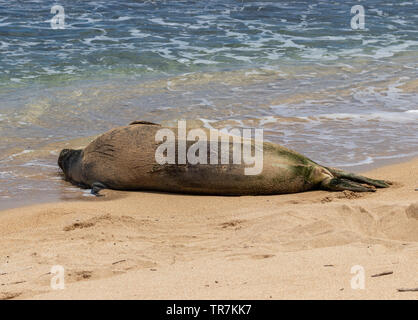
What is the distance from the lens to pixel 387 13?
1942 cm

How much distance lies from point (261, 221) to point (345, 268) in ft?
4.94

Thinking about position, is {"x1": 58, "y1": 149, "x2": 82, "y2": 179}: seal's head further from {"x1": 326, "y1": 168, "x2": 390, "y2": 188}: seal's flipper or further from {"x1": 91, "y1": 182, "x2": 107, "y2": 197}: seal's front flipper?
{"x1": 326, "y1": 168, "x2": 390, "y2": 188}: seal's flipper

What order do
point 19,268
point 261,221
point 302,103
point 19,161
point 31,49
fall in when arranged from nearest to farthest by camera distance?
1. point 19,268
2. point 261,221
3. point 19,161
4. point 302,103
5. point 31,49

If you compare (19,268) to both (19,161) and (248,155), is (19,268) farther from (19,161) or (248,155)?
(19,161)

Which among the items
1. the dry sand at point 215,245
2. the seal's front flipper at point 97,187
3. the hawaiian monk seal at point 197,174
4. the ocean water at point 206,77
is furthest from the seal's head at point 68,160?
the dry sand at point 215,245

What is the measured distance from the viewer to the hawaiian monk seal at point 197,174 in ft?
19.1

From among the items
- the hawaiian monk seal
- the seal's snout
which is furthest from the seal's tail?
the seal's snout

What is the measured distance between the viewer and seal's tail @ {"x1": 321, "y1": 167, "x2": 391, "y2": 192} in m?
5.67

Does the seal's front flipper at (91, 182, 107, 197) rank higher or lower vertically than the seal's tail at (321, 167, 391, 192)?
lower

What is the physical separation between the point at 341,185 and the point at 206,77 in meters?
6.49

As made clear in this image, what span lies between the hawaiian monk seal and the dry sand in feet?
0.44

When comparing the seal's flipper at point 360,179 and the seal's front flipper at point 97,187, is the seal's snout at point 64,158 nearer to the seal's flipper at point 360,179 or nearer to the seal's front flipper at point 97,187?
the seal's front flipper at point 97,187

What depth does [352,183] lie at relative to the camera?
5.74m
